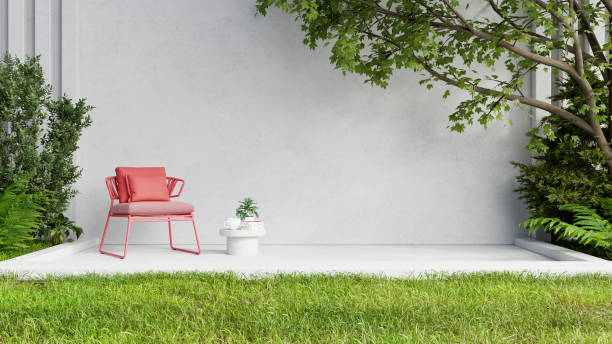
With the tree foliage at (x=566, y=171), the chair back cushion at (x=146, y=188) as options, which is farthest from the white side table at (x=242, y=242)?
the tree foliage at (x=566, y=171)

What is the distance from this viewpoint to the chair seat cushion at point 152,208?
157 inches

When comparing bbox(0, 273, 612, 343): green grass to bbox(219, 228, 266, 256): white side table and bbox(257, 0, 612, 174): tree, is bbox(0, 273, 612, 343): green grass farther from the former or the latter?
bbox(257, 0, 612, 174): tree

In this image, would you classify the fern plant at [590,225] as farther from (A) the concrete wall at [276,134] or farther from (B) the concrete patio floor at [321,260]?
(A) the concrete wall at [276,134]

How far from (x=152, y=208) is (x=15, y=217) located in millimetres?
1082

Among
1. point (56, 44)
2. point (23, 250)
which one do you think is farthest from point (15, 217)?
point (56, 44)

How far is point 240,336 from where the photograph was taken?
1832mm

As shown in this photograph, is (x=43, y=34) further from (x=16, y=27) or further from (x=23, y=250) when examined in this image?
(x=23, y=250)

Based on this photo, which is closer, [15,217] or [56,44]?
[15,217]

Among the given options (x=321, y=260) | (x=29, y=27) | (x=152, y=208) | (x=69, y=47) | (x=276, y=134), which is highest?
(x=29, y=27)

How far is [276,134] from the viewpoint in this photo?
5207mm

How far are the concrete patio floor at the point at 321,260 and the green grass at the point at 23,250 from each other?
168mm

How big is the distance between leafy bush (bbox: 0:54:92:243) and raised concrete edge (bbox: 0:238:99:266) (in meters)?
0.23

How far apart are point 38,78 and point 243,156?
209cm

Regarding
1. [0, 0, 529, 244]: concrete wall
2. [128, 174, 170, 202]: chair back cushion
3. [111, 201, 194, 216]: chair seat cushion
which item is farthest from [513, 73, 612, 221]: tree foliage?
[128, 174, 170, 202]: chair back cushion
